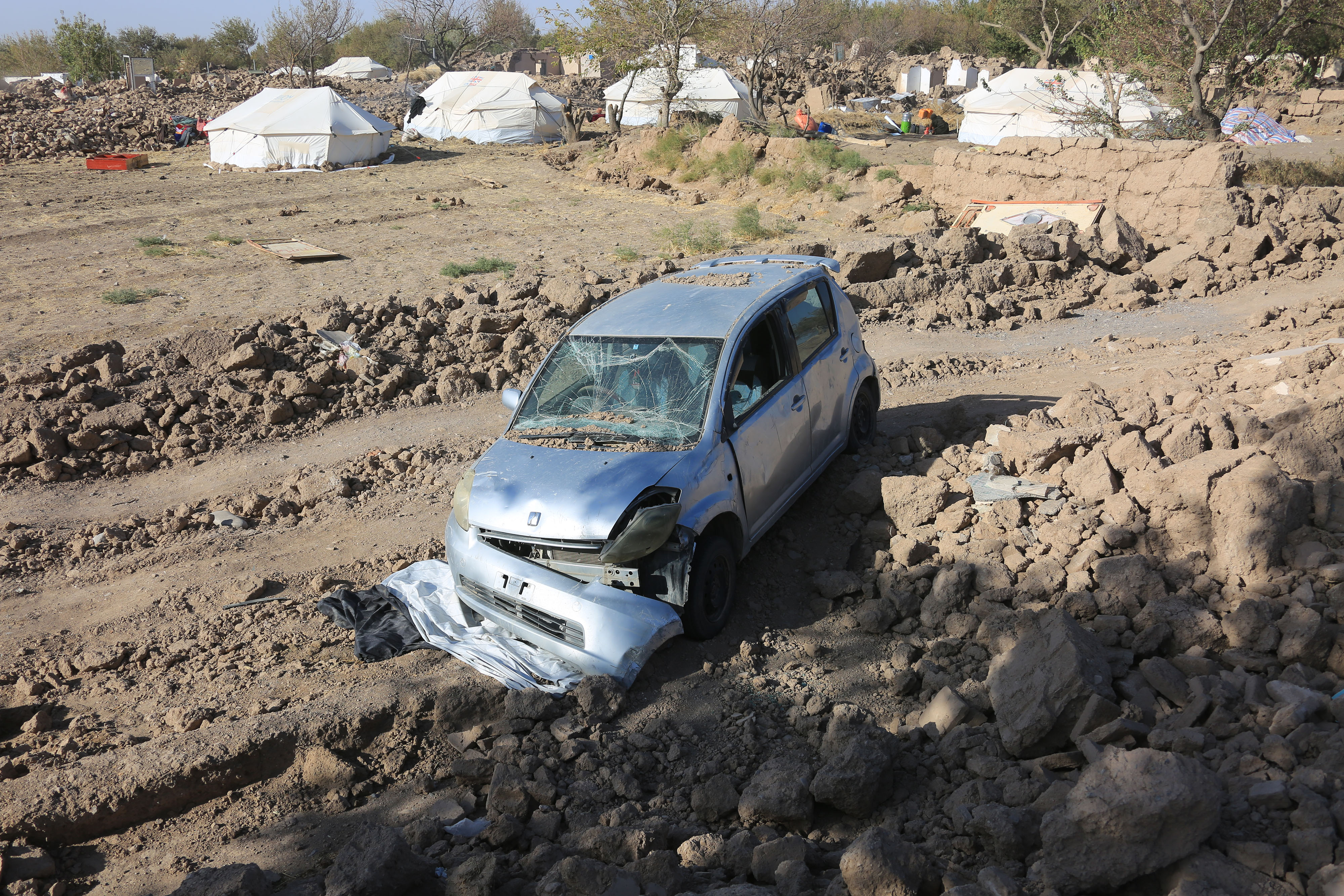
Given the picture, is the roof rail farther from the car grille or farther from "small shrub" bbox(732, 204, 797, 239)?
"small shrub" bbox(732, 204, 797, 239)

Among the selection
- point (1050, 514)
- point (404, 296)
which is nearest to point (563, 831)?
point (1050, 514)

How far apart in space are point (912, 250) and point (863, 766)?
10.9m

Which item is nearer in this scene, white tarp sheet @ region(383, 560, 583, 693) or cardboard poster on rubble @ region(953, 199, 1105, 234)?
white tarp sheet @ region(383, 560, 583, 693)

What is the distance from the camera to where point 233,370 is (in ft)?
31.2

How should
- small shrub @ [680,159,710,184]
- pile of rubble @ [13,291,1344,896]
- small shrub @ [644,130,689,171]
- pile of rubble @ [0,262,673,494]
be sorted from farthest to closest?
small shrub @ [644,130,689,171]
small shrub @ [680,159,710,184]
pile of rubble @ [0,262,673,494]
pile of rubble @ [13,291,1344,896]

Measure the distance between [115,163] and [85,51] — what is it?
94.4 ft

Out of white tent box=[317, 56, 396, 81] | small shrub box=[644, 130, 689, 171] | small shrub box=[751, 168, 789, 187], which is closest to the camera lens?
small shrub box=[751, 168, 789, 187]

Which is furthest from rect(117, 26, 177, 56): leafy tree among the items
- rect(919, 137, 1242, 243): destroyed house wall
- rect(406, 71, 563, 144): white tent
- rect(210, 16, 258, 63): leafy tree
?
rect(919, 137, 1242, 243): destroyed house wall

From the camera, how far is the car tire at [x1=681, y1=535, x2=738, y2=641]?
5.00m

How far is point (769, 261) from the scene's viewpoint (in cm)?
745

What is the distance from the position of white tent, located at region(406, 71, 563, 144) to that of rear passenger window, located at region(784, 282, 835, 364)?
28.4 m

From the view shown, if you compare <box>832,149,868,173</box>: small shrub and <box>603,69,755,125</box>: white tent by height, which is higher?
<box>603,69,755,125</box>: white tent

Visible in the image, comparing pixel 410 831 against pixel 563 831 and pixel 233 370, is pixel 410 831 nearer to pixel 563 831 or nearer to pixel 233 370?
pixel 563 831

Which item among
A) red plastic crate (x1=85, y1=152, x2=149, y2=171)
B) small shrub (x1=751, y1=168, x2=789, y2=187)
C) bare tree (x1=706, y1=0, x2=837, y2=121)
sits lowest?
small shrub (x1=751, y1=168, x2=789, y2=187)
